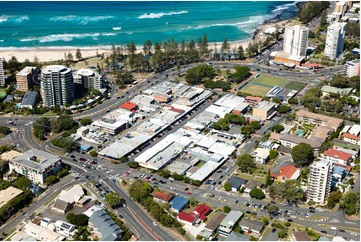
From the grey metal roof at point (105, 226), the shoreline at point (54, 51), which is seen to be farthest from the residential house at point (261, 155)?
the shoreline at point (54, 51)

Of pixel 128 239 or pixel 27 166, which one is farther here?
pixel 27 166


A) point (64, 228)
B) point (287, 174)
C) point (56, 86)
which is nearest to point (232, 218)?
point (287, 174)

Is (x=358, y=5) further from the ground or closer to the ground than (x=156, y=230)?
further from the ground

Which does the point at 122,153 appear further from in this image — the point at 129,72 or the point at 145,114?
the point at 129,72

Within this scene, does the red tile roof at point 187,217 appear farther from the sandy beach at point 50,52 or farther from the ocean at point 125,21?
the ocean at point 125,21

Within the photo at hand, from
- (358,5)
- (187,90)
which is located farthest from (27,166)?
(358,5)

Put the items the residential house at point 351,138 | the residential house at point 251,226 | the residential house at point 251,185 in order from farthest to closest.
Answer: the residential house at point 351,138 → the residential house at point 251,185 → the residential house at point 251,226
